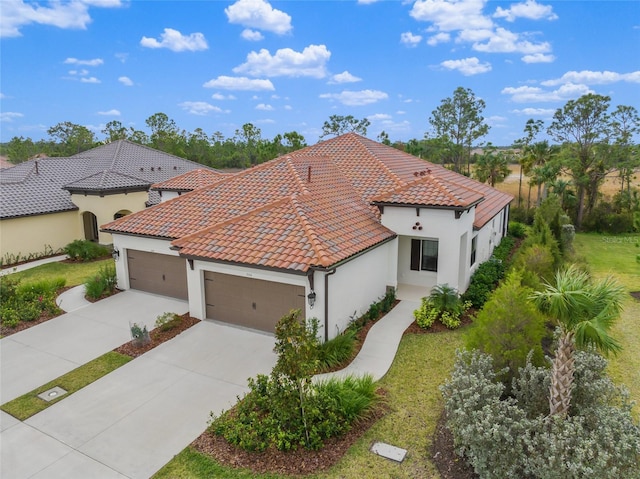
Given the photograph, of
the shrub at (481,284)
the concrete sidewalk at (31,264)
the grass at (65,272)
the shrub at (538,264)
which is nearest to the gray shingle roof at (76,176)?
the concrete sidewalk at (31,264)

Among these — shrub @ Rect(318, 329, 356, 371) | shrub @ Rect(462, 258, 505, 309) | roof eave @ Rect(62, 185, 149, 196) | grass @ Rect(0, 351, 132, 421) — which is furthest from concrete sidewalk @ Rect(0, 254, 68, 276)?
shrub @ Rect(462, 258, 505, 309)

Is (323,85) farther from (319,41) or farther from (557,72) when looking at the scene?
(557,72)

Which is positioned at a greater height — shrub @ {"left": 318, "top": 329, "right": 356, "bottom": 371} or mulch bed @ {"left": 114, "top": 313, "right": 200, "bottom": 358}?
shrub @ {"left": 318, "top": 329, "right": 356, "bottom": 371}

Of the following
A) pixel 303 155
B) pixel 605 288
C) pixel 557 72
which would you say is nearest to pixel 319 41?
pixel 303 155

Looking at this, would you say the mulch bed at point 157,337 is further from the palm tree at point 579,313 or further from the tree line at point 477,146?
the tree line at point 477,146

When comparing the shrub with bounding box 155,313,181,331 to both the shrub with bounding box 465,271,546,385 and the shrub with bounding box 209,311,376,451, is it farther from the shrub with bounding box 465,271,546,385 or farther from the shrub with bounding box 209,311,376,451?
the shrub with bounding box 465,271,546,385

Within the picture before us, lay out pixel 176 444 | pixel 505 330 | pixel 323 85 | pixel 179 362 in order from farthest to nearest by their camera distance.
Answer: pixel 323 85, pixel 179 362, pixel 505 330, pixel 176 444

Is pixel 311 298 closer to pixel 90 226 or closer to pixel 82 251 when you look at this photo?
pixel 82 251
